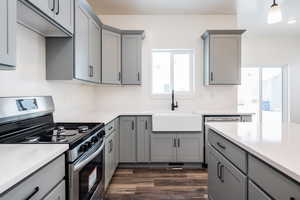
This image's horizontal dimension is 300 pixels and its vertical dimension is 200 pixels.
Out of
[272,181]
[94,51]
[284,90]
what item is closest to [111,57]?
[94,51]

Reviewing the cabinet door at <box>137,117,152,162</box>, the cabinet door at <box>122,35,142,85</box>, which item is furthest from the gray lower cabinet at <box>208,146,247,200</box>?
the cabinet door at <box>122,35,142,85</box>

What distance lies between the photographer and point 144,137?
344 cm

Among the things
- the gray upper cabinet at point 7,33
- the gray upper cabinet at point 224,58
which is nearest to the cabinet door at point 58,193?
the gray upper cabinet at point 7,33

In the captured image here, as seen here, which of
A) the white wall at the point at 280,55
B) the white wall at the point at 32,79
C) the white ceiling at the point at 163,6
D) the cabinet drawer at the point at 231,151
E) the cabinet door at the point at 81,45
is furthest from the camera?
the white wall at the point at 280,55

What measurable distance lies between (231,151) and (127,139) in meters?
2.12

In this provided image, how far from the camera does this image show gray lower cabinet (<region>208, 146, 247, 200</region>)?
1386 mm

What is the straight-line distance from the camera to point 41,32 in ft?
6.80

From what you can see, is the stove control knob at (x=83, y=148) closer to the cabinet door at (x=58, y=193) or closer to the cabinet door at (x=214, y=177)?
the cabinet door at (x=58, y=193)

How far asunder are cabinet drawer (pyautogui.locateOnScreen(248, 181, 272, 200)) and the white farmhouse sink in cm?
211

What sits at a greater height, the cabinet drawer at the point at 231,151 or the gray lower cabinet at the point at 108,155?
the cabinet drawer at the point at 231,151

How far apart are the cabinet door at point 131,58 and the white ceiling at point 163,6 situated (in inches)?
20.5

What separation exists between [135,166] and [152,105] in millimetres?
1167

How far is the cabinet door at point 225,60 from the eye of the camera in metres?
3.67

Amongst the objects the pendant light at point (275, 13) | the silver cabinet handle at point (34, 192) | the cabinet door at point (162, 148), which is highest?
the pendant light at point (275, 13)
